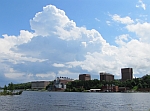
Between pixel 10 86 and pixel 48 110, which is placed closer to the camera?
pixel 48 110

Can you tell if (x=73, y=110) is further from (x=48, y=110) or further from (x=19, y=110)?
(x=19, y=110)

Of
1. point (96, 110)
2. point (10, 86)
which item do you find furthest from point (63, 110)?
point (10, 86)

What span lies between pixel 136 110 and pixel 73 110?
63.8ft

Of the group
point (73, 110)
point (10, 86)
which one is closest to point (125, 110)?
point (73, 110)

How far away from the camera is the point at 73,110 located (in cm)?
7988

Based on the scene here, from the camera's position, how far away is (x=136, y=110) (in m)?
80.8

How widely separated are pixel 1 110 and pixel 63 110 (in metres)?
18.3

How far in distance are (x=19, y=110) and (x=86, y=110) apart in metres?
20.3

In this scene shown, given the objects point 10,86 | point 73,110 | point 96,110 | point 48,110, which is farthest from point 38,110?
point 10,86

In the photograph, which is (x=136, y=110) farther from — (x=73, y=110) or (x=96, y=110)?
(x=73, y=110)

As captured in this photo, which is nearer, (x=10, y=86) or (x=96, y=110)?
(x=96, y=110)

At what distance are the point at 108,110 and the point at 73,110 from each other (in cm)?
1081

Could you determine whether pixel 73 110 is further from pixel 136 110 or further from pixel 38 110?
pixel 136 110

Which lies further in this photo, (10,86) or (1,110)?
(10,86)
